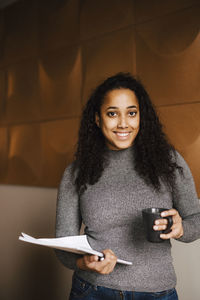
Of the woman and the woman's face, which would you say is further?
the woman's face

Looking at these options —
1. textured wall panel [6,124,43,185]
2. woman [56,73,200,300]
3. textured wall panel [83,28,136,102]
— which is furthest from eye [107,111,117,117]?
textured wall panel [6,124,43,185]

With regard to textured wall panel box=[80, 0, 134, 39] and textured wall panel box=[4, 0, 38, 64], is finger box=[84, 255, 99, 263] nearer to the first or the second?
textured wall panel box=[80, 0, 134, 39]

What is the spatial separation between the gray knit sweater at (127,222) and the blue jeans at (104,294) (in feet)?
0.06

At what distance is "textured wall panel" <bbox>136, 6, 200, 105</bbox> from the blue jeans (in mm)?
1041

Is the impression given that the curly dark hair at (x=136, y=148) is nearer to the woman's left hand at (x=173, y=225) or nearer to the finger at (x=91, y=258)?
the woman's left hand at (x=173, y=225)

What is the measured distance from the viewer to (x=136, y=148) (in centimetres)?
124

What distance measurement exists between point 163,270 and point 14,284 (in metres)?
2.01

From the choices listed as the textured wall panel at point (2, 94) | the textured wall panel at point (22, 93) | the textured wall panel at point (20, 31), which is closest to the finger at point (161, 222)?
the textured wall panel at point (22, 93)

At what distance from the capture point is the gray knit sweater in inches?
40.5

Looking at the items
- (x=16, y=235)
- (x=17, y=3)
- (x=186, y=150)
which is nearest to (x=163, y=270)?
(x=186, y=150)

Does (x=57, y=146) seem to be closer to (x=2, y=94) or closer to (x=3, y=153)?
(x=3, y=153)

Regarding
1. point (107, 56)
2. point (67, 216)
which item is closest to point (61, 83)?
point (107, 56)

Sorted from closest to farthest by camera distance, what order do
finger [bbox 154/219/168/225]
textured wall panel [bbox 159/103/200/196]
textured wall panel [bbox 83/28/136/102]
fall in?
finger [bbox 154/219/168/225] < textured wall panel [bbox 159/103/200/196] < textured wall panel [bbox 83/28/136/102]

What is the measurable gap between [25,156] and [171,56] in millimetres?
1510
